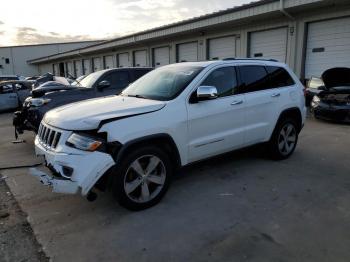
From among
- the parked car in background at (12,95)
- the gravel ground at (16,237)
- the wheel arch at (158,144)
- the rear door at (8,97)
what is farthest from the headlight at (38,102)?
the rear door at (8,97)

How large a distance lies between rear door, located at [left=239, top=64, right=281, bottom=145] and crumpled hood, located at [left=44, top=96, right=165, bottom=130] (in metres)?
1.66

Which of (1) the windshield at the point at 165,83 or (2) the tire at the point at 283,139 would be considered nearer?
(1) the windshield at the point at 165,83

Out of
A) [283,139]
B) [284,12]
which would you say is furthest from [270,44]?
[283,139]

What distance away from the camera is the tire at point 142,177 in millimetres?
3637

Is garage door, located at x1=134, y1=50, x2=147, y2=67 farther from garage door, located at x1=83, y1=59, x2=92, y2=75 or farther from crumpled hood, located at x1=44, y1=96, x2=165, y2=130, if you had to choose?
crumpled hood, located at x1=44, y1=96, x2=165, y2=130

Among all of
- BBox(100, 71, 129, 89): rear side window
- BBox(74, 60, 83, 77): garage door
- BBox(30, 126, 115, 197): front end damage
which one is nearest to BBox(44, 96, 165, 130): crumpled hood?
BBox(30, 126, 115, 197): front end damage

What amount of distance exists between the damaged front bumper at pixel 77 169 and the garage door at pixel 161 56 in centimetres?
1861

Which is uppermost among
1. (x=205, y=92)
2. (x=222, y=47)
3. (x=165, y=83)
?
(x=222, y=47)

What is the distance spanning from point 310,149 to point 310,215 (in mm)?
3208

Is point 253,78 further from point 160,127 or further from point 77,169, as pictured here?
point 77,169

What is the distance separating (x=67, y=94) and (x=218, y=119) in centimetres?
451

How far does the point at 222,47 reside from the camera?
17375 mm

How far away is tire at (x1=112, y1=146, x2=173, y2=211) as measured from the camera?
3637 mm

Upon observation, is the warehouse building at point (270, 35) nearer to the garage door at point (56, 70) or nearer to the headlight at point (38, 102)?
the headlight at point (38, 102)
